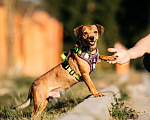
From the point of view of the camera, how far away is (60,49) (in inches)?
653

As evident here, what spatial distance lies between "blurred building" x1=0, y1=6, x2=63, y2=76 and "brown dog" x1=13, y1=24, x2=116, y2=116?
6.97 metres

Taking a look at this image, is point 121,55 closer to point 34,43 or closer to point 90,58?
point 90,58

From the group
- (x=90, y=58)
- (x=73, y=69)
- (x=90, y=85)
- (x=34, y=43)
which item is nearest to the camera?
(x=90, y=85)

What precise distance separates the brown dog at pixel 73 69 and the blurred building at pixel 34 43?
22.9 ft

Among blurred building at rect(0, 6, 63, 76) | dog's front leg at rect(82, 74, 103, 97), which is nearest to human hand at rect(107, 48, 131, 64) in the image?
dog's front leg at rect(82, 74, 103, 97)

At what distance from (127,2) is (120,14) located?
2.67 ft

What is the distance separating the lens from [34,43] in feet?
46.1

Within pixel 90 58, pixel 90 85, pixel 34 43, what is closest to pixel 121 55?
pixel 90 58

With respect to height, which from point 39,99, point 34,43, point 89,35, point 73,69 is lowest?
point 39,99

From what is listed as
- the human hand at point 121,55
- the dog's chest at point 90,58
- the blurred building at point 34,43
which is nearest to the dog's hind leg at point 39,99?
the dog's chest at point 90,58

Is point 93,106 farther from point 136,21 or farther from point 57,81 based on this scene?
point 136,21

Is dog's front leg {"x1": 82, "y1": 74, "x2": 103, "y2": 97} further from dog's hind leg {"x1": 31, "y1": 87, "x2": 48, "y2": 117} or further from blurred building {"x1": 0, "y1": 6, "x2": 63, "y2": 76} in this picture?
blurred building {"x1": 0, "y1": 6, "x2": 63, "y2": 76}

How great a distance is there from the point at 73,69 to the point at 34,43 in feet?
33.9

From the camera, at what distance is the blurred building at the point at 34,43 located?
11.6 metres
